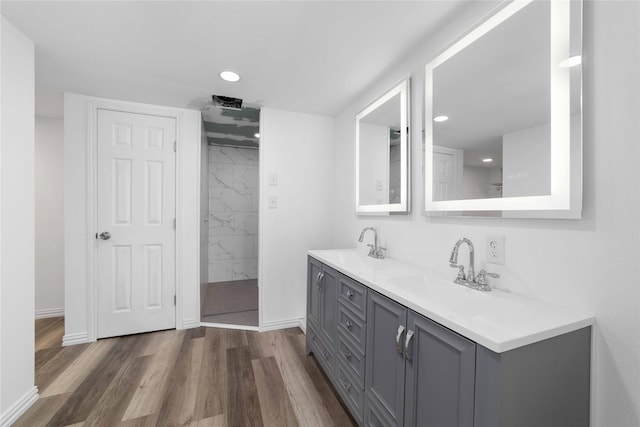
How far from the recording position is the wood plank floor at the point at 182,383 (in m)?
1.50

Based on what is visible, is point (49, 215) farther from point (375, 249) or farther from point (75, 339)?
point (375, 249)

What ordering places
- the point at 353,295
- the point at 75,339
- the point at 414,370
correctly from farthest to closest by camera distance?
the point at 75,339, the point at 353,295, the point at 414,370

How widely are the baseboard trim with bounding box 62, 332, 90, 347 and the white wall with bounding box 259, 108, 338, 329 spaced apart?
5.14 ft

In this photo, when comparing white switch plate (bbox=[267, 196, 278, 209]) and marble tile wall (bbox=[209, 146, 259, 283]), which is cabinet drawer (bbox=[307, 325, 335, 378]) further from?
marble tile wall (bbox=[209, 146, 259, 283])

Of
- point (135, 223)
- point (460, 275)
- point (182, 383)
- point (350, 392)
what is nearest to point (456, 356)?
point (460, 275)

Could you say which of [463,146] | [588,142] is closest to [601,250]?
[588,142]

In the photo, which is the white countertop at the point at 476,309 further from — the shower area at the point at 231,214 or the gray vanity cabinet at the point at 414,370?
the shower area at the point at 231,214

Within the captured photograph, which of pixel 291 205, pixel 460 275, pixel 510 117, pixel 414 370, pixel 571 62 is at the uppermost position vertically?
pixel 571 62

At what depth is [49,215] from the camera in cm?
281

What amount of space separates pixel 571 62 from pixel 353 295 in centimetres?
134

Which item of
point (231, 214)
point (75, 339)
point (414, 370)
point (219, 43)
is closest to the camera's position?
point (414, 370)

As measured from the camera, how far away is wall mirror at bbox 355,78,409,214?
177cm

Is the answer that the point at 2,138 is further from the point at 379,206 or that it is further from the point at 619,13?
the point at 619,13

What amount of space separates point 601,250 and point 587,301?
0.60ft
